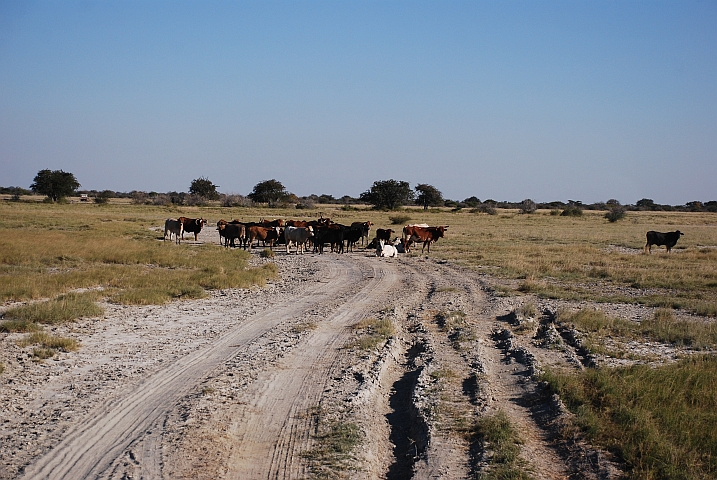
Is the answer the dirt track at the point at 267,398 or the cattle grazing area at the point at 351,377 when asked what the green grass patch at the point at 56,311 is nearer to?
the cattle grazing area at the point at 351,377

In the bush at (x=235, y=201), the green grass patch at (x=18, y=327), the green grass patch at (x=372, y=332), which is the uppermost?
the bush at (x=235, y=201)

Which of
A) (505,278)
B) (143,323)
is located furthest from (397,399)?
(505,278)

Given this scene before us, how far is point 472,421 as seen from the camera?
23.5ft

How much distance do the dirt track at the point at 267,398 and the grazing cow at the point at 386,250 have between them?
557 inches

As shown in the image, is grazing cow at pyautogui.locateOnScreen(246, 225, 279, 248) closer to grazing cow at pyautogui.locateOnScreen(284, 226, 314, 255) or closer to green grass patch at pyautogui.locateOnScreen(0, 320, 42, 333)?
grazing cow at pyautogui.locateOnScreen(284, 226, 314, 255)

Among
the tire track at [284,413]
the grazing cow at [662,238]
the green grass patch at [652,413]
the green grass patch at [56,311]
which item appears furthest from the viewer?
the grazing cow at [662,238]

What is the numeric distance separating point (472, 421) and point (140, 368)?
4820 millimetres

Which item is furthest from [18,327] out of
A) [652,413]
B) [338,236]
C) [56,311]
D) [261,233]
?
[261,233]

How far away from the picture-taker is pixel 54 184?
316ft

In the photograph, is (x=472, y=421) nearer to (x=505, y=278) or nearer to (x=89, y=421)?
(x=89, y=421)

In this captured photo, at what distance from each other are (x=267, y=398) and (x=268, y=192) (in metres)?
98.7

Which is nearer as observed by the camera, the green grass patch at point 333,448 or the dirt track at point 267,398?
the green grass patch at point 333,448

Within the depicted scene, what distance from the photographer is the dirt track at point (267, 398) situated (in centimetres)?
603

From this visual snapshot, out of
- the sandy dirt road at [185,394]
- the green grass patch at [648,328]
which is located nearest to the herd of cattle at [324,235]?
the green grass patch at [648,328]
